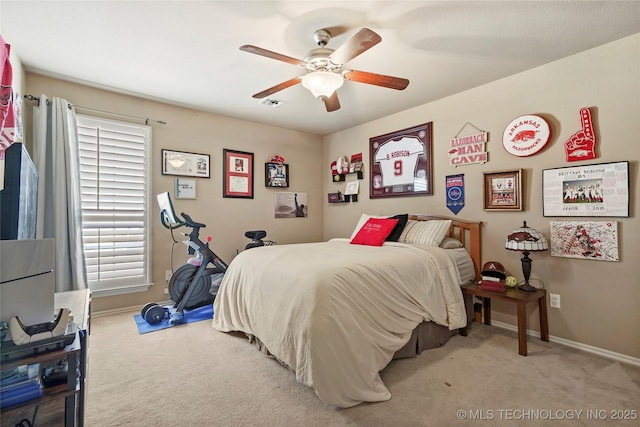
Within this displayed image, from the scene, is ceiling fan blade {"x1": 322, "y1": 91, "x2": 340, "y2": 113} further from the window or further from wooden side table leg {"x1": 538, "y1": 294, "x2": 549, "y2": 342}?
wooden side table leg {"x1": 538, "y1": 294, "x2": 549, "y2": 342}

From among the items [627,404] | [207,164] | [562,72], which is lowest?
[627,404]

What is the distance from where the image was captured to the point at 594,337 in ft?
7.88

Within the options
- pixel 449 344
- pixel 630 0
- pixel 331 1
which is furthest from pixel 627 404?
pixel 331 1

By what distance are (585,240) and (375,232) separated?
1.77 m

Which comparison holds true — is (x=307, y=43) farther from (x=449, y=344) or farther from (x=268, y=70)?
(x=449, y=344)

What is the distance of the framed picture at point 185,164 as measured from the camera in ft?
11.7

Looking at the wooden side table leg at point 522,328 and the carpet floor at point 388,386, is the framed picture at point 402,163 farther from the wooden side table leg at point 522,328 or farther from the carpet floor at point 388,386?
the carpet floor at point 388,386

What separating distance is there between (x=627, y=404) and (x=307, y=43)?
3.16 meters

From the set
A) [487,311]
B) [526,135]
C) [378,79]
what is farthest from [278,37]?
[487,311]

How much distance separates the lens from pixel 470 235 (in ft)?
10.3

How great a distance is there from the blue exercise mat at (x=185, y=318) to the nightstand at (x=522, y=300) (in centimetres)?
270

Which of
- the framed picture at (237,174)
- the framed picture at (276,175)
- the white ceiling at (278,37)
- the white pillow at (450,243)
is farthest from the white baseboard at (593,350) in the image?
the framed picture at (237,174)

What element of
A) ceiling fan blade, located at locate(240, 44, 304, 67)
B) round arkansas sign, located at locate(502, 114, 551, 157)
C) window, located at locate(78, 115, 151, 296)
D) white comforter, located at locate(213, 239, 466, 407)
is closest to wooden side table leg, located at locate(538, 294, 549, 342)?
white comforter, located at locate(213, 239, 466, 407)

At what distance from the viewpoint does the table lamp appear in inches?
96.9
